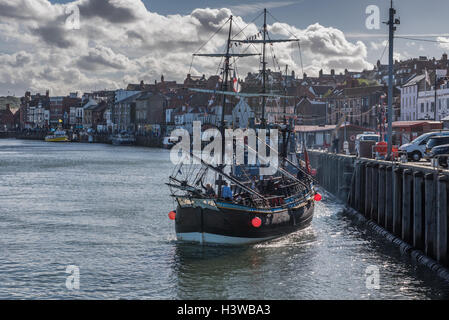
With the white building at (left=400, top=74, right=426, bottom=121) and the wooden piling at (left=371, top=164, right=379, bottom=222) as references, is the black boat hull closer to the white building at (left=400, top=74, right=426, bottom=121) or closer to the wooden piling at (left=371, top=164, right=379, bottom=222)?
the wooden piling at (left=371, top=164, right=379, bottom=222)

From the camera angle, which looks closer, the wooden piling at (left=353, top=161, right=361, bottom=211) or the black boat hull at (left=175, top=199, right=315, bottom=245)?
the black boat hull at (left=175, top=199, right=315, bottom=245)

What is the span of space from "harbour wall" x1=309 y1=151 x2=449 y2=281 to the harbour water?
751 mm

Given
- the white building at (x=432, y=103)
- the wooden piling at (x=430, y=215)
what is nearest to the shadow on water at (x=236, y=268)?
the wooden piling at (x=430, y=215)

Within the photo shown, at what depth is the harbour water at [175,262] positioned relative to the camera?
23.6 meters

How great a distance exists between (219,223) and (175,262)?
10.1 ft

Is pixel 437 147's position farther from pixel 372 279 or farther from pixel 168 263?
pixel 168 263

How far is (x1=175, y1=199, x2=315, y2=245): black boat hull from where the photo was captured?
96.9 ft

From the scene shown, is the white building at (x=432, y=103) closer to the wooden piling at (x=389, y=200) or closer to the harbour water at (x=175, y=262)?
the harbour water at (x=175, y=262)

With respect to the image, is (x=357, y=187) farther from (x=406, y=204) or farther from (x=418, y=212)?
(x=418, y=212)

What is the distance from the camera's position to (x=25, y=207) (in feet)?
151

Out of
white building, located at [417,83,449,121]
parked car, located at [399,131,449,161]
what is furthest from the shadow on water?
white building, located at [417,83,449,121]

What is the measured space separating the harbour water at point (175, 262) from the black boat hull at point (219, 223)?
480 millimetres

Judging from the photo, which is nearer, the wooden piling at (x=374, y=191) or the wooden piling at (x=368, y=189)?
the wooden piling at (x=374, y=191)
